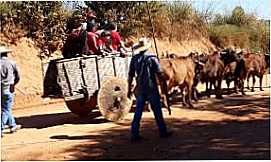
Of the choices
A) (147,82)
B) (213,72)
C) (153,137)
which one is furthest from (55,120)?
(213,72)

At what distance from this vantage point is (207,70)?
51.5 ft

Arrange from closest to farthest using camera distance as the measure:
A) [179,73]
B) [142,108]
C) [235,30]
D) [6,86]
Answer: [142,108] < [6,86] < [179,73] < [235,30]

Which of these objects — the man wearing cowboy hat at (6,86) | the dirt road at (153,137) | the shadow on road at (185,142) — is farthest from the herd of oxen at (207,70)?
the man wearing cowboy hat at (6,86)

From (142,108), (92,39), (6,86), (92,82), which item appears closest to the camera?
(142,108)

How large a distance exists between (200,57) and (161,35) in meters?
15.1

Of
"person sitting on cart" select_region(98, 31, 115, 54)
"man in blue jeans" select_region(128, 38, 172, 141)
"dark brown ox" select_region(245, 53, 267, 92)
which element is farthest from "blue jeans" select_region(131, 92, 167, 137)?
"dark brown ox" select_region(245, 53, 267, 92)

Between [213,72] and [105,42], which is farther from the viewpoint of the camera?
[213,72]

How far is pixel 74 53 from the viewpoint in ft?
41.0

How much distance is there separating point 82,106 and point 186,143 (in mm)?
3985

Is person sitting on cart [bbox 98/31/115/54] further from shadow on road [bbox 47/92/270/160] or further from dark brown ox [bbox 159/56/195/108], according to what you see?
shadow on road [bbox 47/92/270/160]

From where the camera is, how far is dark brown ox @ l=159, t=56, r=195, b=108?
41.4 ft

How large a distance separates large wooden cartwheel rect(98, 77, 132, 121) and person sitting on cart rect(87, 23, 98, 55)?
2.81 feet

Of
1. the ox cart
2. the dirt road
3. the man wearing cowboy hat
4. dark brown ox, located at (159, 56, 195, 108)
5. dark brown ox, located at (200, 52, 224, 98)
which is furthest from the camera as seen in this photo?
dark brown ox, located at (200, 52, 224, 98)

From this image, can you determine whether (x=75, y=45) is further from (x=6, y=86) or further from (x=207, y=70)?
(x=207, y=70)
